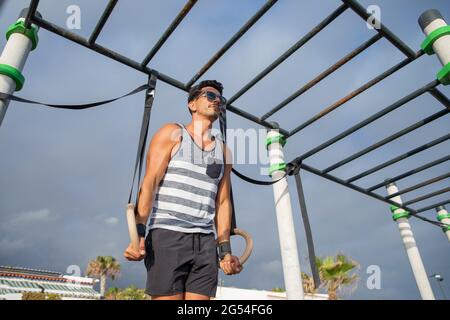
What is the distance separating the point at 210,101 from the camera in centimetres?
200

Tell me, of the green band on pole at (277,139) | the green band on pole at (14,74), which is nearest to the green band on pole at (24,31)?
the green band on pole at (14,74)

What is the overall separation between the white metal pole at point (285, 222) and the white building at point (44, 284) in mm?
24282

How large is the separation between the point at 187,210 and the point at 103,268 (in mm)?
29437

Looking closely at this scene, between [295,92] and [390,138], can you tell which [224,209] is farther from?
[390,138]

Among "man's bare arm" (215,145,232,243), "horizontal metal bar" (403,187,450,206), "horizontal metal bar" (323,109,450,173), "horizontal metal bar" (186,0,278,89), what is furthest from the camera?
"horizontal metal bar" (403,187,450,206)

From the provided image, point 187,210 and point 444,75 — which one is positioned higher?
point 444,75

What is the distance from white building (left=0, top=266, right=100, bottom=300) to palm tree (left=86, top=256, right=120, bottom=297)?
1212 mm

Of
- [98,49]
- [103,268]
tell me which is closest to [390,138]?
[98,49]

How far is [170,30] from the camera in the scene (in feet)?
8.21

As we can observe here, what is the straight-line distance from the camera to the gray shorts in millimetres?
1414

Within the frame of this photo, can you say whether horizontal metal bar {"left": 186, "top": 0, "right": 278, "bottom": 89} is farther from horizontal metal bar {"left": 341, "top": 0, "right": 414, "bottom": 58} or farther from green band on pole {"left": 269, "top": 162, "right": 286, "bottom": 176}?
green band on pole {"left": 269, "top": 162, "right": 286, "bottom": 176}

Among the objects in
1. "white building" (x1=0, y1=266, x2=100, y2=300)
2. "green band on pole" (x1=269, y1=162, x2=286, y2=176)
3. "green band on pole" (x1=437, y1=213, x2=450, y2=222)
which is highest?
"white building" (x1=0, y1=266, x2=100, y2=300)

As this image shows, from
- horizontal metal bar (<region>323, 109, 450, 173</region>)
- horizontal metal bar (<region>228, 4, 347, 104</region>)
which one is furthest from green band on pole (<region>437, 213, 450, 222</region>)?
horizontal metal bar (<region>228, 4, 347, 104</region>)
